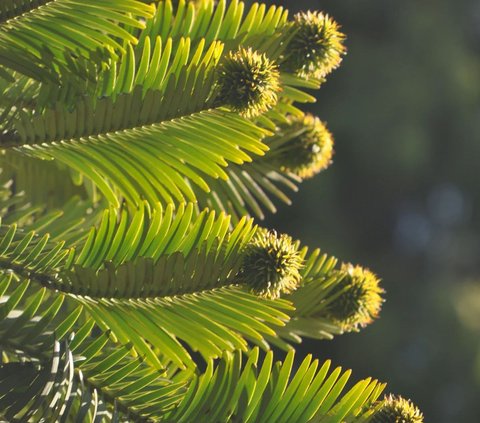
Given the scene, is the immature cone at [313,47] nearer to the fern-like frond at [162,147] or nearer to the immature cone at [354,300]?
the fern-like frond at [162,147]

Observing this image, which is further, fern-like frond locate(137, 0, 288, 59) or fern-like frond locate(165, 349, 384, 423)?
fern-like frond locate(137, 0, 288, 59)

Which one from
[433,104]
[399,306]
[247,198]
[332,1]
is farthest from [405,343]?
[247,198]

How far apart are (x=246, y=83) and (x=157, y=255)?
192 millimetres

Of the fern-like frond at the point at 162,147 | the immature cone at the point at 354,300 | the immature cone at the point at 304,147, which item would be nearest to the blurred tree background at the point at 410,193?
the immature cone at the point at 304,147

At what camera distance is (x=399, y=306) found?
33.6 ft

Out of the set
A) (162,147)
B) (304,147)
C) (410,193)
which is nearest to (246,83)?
(162,147)

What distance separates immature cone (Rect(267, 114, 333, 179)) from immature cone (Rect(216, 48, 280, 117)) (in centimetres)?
23

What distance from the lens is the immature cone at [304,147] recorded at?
1328 mm

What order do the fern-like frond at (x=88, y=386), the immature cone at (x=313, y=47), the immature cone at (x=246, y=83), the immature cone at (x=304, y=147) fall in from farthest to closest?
the immature cone at (x=304, y=147)
the immature cone at (x=313, y=47)
the immature cone at (x=246, y=83)
the fern-like frond at (x=88, y=386)

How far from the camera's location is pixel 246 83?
1062mm

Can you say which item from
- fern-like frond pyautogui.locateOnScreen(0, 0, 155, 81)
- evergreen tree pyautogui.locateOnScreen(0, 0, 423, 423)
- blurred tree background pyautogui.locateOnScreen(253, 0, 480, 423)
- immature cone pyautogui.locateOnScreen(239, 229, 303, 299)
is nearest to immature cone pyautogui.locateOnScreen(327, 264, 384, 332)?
evergreen tree pyautogui.locateOnScreen(0, 0, 423, 423)

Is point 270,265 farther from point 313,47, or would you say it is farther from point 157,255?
point 313,47

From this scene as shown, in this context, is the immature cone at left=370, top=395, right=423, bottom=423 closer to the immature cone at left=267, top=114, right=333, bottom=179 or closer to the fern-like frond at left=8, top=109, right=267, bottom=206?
the fern-like frond at left=8, top=109, right=267, bottom=206

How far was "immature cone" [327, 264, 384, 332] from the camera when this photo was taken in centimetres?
118
